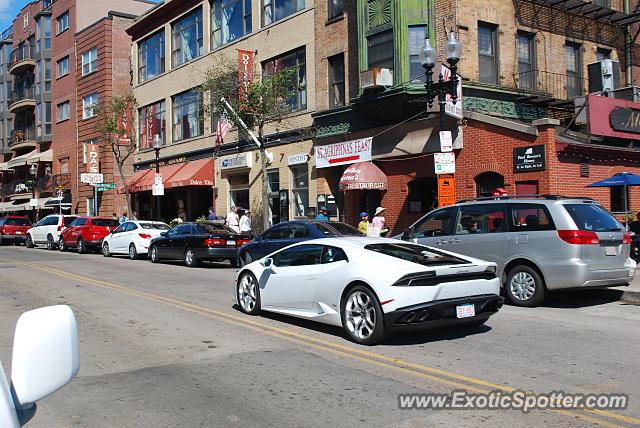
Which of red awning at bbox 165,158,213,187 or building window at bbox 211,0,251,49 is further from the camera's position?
red awning at bbox 165,158,213,187

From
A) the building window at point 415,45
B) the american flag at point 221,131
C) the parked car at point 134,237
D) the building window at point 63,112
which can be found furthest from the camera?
the building window at point 63,112

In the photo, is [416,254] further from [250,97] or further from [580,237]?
[250,97]

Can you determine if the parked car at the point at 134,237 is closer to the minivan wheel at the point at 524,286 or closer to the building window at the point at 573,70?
the minivan wheel at the point at 524,286

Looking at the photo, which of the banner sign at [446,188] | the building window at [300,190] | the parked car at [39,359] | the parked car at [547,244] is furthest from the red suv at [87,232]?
the parked car at [39,359]

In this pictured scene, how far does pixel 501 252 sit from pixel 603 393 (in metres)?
5.54

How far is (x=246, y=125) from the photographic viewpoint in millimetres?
22250

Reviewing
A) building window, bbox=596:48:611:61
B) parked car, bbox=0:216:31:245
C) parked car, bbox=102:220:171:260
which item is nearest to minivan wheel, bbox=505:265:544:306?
parked car, bbox=102:220:171:260

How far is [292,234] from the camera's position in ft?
48.1

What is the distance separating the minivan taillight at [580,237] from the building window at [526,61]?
11.9m

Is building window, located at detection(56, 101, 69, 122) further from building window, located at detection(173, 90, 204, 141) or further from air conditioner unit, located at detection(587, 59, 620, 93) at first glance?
air conditioner unit, located at detection(587, 59, 620, 93)

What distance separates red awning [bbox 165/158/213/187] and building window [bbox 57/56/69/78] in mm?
20561

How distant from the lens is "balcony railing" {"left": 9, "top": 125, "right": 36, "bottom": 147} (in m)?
50.9

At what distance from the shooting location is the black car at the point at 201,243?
18.2 m

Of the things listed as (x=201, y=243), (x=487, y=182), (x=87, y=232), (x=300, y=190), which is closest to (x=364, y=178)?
(x=487, y=182)
